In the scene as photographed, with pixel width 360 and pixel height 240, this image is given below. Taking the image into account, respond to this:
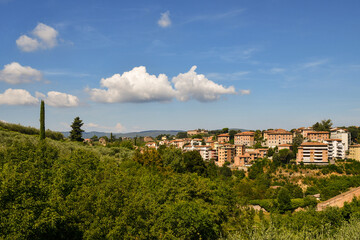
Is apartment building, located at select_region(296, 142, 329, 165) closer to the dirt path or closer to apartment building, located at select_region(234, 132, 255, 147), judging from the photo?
apartment building, located at select_region(234, 132, 255, 147)

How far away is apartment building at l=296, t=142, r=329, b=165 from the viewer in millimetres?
83688

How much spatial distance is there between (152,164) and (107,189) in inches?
913


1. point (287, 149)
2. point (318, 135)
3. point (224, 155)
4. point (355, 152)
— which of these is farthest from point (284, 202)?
point (318, 135)

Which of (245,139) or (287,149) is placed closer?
(287,149)

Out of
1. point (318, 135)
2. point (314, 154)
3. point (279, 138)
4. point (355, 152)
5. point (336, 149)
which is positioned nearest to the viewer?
point (314, 154)

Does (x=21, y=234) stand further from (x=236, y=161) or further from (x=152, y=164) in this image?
(x=236, y=161)

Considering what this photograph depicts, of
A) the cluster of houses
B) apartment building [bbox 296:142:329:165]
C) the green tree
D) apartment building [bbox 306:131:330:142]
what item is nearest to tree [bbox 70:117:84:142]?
the cluster of houses

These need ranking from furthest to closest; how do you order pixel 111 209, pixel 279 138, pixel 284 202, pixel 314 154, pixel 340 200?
pixel 279 138, pixel 314 154, pixel 284 202, pixel 340 200, pixel 111 209

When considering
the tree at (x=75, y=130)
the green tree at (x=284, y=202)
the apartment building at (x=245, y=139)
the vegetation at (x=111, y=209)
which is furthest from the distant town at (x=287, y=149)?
the vegetation at (x=111, y=209)

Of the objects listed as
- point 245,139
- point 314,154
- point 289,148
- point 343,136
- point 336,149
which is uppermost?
point 343,136

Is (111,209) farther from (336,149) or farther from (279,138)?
(279,138)

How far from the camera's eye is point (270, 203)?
47562mm

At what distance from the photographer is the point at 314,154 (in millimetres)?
84375

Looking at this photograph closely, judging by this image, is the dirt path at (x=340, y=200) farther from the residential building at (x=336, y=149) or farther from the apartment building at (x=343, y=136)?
Result: the apartment building at (x=343, y=136)
